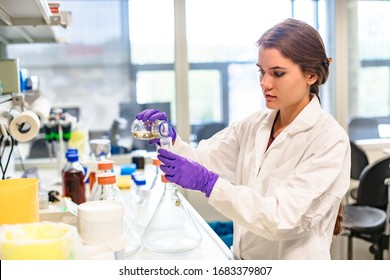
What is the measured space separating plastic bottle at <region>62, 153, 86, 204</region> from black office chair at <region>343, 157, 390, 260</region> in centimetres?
154

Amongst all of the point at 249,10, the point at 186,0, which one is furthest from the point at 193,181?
the point at 249,10

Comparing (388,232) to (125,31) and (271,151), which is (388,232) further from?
(125,31)

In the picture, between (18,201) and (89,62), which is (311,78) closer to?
(18,201)

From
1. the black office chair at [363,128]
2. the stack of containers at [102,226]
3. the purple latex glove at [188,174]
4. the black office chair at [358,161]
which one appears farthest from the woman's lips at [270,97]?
the black office chair at [363,128]

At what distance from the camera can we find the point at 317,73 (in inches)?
53.9

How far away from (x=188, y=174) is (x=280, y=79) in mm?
383

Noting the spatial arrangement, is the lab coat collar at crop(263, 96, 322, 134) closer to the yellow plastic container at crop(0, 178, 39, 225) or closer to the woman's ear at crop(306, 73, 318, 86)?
the woman's ear at crop(306, 73, 318, 86)

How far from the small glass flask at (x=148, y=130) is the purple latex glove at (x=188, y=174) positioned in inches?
3.7

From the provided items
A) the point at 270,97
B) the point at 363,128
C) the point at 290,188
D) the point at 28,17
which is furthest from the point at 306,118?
the point at 363,128

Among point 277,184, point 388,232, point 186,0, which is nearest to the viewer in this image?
point 277,184

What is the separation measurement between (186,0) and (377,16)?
1.69 metres

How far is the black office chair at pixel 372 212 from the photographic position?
2695 millimetres

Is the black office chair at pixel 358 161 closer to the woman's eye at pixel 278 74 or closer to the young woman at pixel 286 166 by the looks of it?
the young woman at pixel 286 166

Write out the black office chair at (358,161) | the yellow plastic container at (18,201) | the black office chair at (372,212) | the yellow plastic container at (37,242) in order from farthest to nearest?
the black office chair at (358,161)
the black office chair at (372,212)
the yellow plastic container at (18,201)
the yellow plastic container at (37,242)
